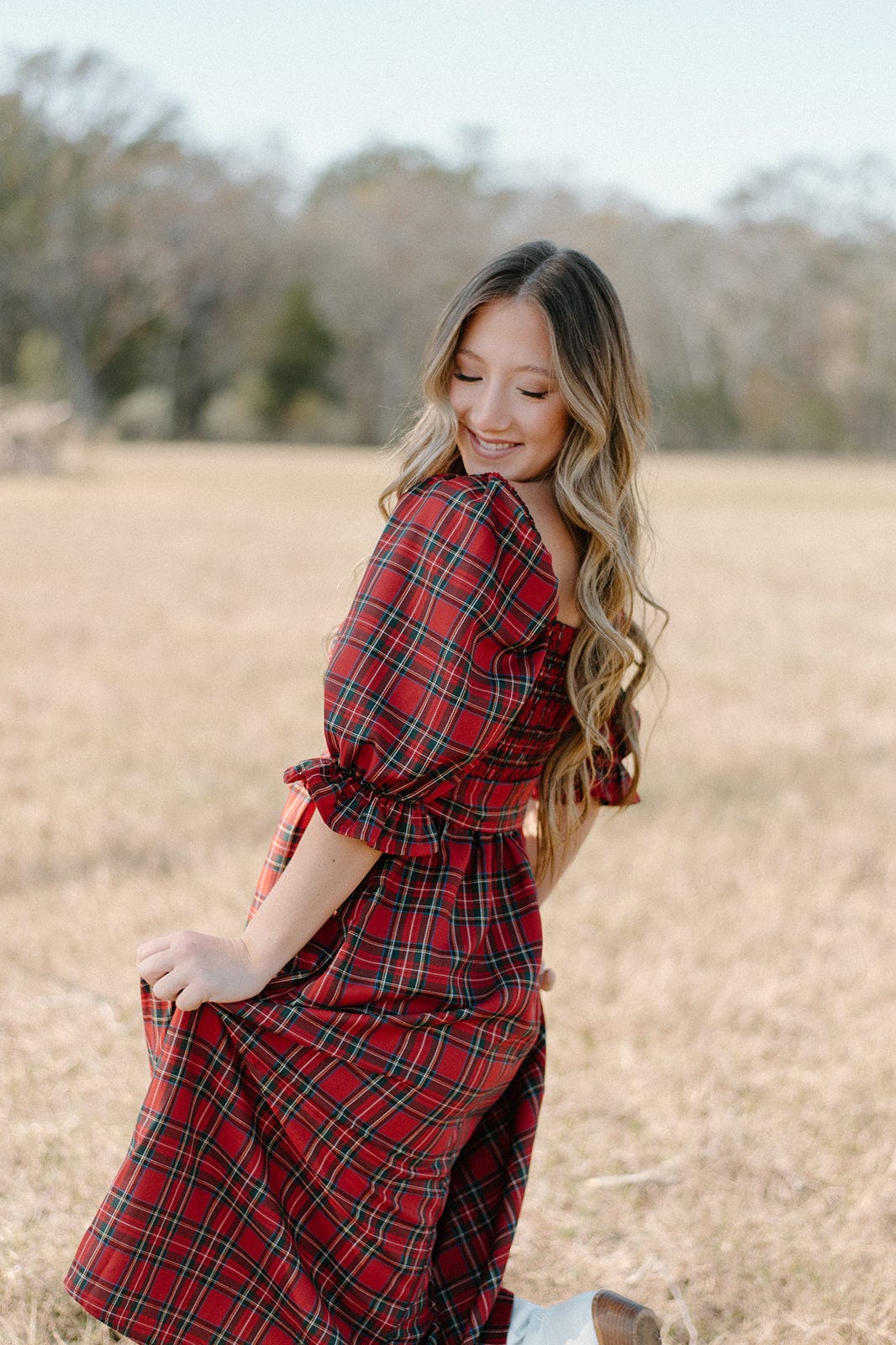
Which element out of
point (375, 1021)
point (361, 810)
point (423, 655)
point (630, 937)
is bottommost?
point (630, 937)

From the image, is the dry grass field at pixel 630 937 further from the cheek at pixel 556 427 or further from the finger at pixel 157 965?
the finger at pixel 157 965

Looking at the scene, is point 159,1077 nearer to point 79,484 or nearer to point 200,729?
point 200,729

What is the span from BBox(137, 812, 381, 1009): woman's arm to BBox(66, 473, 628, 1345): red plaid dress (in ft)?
0.12

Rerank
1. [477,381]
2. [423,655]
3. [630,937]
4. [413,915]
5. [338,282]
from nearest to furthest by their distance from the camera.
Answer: [423,655]
[413,915]
[477,381]
[630,937]
[338,282]

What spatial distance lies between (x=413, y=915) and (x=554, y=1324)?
0.64m

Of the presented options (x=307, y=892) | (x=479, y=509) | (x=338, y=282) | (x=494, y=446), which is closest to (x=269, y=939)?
(x=307, y=892)

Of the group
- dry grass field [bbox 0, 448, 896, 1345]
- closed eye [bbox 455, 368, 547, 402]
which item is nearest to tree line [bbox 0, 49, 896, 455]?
dry grass field [bbox 0, 448, 896, 1345]

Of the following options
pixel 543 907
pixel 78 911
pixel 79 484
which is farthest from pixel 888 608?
pixel 79 484

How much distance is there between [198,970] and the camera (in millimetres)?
1466

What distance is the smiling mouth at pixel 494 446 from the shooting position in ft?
5.36

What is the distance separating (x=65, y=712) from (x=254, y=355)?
2988 centimetres

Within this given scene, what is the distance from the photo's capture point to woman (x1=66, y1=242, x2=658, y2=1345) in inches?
57.7

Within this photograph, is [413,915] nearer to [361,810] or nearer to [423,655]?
[361,810]

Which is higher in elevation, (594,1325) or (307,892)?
(307,892)
